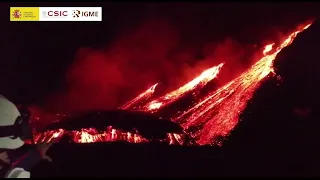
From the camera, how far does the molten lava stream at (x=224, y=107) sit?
11.1m

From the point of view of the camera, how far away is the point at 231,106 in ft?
39.0

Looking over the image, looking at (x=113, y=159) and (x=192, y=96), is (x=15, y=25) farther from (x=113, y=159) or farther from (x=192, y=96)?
(x=113, y=159)

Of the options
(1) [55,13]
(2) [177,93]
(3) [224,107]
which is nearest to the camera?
(1) [55,13]

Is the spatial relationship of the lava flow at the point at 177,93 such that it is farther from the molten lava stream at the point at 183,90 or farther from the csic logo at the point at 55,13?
the csic logo at the point at 55,13

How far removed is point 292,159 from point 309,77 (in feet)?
9.06

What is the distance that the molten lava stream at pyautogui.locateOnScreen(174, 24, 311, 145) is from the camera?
11.1 m

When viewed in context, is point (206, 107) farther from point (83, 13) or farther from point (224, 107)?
point (83, 13)

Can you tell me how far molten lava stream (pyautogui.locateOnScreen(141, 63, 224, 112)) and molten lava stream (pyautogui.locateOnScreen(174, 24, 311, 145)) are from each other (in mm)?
607

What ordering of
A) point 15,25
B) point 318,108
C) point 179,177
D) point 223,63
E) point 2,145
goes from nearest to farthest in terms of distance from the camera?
point 2,145 → point 179,177 → point 318,108 → point 15,25 → point 223,63

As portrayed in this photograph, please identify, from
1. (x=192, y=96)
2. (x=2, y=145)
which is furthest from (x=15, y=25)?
(x=2, y=145)

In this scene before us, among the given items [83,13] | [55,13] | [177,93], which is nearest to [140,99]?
[177,93]

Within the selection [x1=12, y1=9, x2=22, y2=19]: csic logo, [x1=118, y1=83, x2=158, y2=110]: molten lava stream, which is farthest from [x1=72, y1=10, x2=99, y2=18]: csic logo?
[x1=118, y1=83, x2=158, y2=110]: molten lava stream

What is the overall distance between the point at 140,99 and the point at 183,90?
4.95 feet

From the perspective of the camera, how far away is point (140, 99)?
14.4 metres
